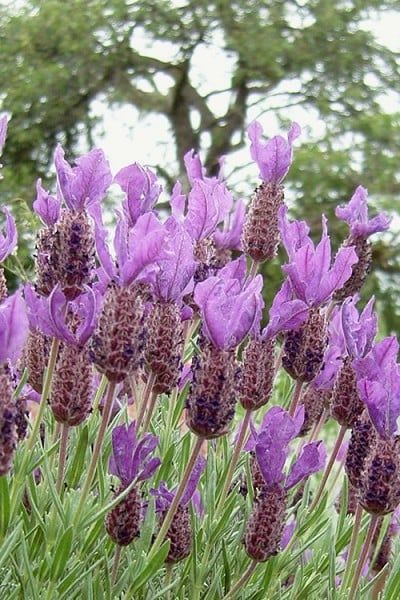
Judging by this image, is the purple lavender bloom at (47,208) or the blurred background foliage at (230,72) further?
the blurred background foliage at (230,72)

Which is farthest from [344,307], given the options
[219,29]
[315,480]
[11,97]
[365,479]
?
[219,29]

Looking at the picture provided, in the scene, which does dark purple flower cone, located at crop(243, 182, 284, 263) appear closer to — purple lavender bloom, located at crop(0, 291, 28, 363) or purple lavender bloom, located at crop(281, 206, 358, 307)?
purple lavender bloom, located at crop(281, 206, 358, 307)

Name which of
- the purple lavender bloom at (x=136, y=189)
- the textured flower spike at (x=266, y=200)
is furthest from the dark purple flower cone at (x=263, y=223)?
the purple lavender bloom at (x=136, y=189)

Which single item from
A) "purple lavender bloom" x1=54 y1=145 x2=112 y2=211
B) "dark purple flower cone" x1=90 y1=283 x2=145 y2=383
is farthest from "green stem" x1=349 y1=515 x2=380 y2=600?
"purple lavender bloom" x1=54 y1=145 x2=112 y2=211

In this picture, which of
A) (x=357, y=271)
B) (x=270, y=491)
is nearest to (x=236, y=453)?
(x=270, y=491)

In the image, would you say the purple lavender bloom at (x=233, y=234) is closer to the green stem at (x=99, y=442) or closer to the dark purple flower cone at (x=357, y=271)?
the dark purple flower cone at (x=357, y=271)
